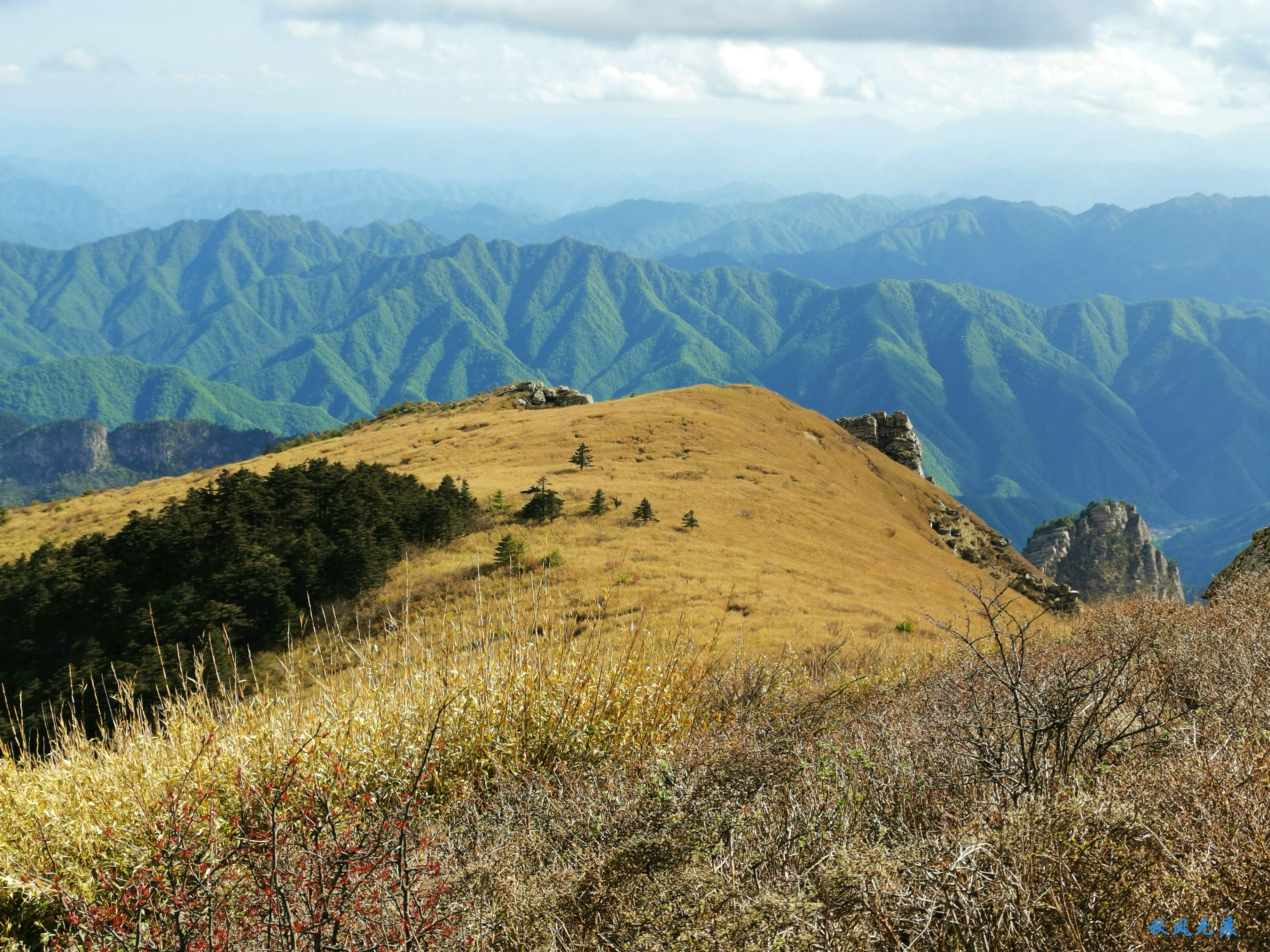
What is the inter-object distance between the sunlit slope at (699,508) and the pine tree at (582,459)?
0.47m

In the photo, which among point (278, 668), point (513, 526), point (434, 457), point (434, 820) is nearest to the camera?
point (434, 820)

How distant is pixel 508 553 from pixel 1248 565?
17.0 metres

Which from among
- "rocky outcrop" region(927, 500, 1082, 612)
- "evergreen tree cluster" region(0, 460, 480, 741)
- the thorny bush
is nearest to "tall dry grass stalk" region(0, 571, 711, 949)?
the thorny bush

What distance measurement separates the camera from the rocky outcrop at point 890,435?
5744cm

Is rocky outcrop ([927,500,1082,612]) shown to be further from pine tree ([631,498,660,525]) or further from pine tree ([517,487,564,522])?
pine tree ([517,487,564,522])

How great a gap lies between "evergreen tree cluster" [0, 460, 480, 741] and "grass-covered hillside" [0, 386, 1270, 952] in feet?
14.5

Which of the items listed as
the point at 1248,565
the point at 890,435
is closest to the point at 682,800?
the point at 1248,565

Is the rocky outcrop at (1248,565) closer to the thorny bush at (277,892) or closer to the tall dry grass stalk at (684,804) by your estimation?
the tall dry grass stalk at (684,804)

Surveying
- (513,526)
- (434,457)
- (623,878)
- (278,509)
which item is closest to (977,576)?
(513,526)

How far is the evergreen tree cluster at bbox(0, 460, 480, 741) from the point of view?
18.0 m

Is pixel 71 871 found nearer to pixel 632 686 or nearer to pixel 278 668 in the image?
pixel 632 686

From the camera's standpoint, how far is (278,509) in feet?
74.1

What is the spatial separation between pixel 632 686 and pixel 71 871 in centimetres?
492

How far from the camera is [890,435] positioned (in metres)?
59.5
